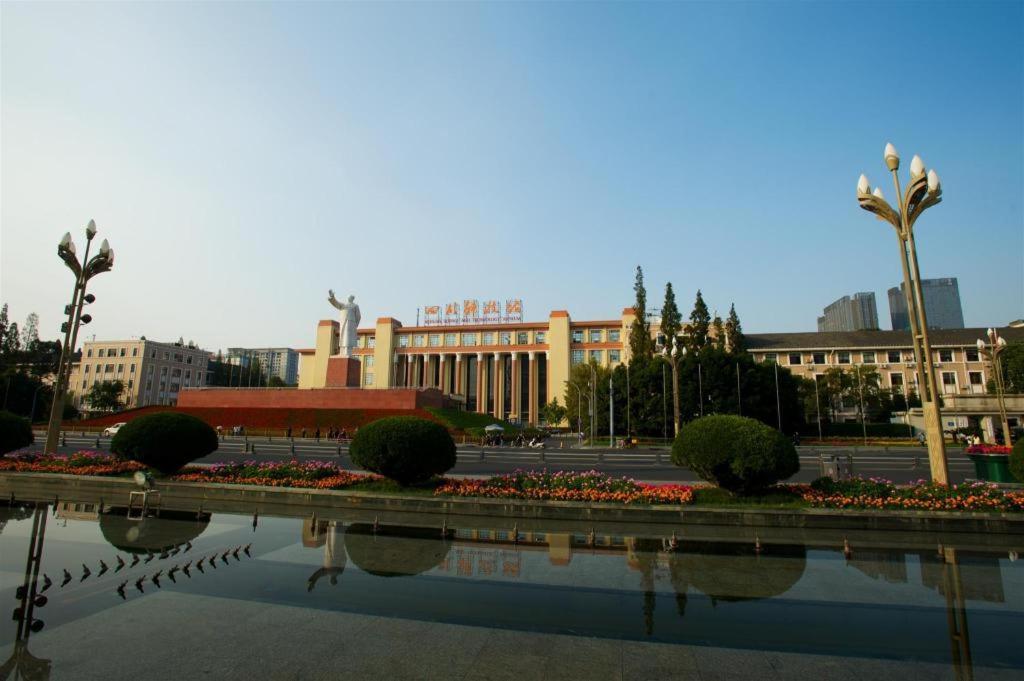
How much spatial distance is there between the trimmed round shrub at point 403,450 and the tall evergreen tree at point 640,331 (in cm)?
4630

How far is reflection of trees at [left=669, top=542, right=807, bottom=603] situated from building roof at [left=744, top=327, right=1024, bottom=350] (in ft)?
240

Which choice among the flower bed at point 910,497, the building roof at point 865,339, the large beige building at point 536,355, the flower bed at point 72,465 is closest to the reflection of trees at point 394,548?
the flower bed at point 910,497

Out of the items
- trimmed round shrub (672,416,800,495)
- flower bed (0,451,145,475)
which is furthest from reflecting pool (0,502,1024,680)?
flower bed (0,451,145,475)

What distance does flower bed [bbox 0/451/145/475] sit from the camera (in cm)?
1429

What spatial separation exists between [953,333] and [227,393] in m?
88.0

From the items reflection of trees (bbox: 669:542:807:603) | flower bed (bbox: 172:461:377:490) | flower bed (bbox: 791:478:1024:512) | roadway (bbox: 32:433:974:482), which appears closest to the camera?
reflection of trees (bbox: 669:542:807:603)

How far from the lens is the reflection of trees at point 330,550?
6.22 m

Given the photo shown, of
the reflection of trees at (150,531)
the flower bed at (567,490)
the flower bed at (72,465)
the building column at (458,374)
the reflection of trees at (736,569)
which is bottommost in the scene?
the reflection of trees at (736,569)

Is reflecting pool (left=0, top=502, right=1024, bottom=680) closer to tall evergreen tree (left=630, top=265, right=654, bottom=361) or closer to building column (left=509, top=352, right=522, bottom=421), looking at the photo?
tall evergreen tree (left=630, top=265, right=654, bottom=361)

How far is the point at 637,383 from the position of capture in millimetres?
48719

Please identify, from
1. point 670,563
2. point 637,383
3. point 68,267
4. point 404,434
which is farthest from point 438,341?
point 670,563

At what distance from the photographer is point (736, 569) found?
671 cm

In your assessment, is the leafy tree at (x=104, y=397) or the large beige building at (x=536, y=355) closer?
the leafy tree at (x=104, y=397)

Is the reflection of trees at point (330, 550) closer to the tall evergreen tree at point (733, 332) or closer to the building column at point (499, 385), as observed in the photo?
the tall evergreen tree at point (733, 332)
